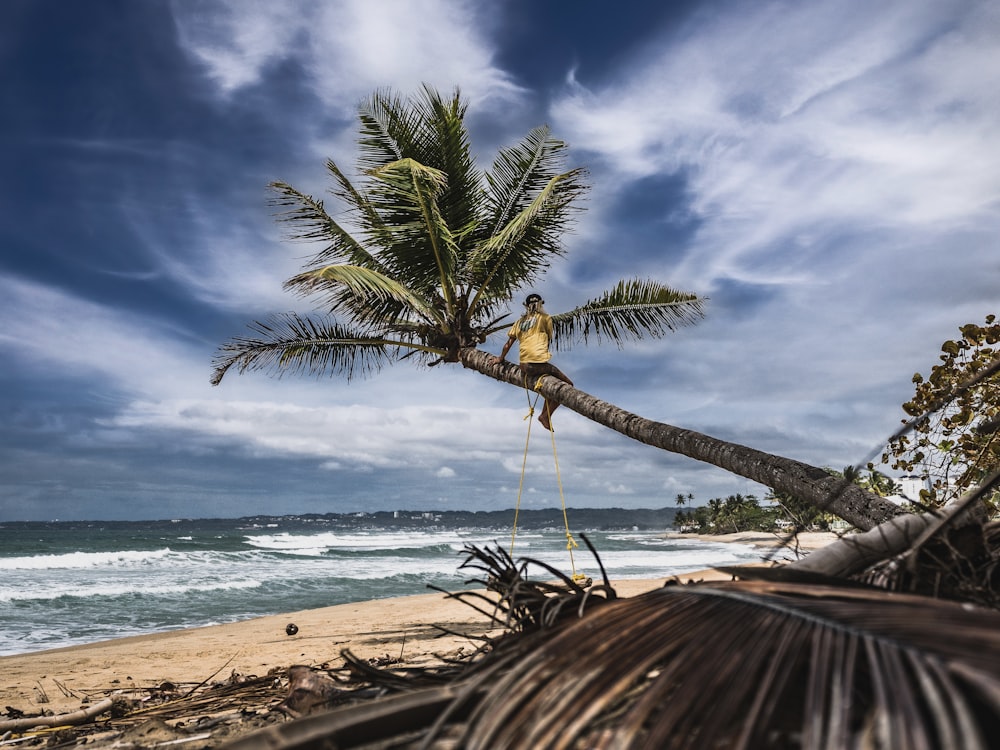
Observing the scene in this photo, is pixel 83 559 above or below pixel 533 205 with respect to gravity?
below

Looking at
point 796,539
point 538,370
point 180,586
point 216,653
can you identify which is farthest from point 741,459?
point 180,586

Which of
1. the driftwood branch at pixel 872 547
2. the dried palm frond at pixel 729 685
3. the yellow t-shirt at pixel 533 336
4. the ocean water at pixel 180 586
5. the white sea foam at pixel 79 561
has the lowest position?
the white sea foam at pixel 79 561

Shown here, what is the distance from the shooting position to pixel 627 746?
89 centimetres

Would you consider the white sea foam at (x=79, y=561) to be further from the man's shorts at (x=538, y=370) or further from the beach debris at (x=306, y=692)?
the beach debris at (x=306, y=692)

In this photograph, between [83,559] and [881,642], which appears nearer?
[881,642]

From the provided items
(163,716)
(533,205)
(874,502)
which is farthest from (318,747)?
(533,205)

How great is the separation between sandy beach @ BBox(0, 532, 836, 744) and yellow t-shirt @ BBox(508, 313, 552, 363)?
3030mm

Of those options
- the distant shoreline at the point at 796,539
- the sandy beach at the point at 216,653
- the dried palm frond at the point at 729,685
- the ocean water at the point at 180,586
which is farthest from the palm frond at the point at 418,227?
the dried palm frond at the point at 729,685

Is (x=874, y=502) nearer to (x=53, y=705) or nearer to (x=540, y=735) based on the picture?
(x=540, y=735)

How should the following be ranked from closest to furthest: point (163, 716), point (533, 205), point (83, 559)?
point (163, 716), point (533, 205), point (83, 559)

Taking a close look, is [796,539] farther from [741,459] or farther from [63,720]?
[741,459]

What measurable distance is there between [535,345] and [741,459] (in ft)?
10.3

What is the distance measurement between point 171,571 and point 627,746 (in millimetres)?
24829

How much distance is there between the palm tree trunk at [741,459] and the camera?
4348 mm
